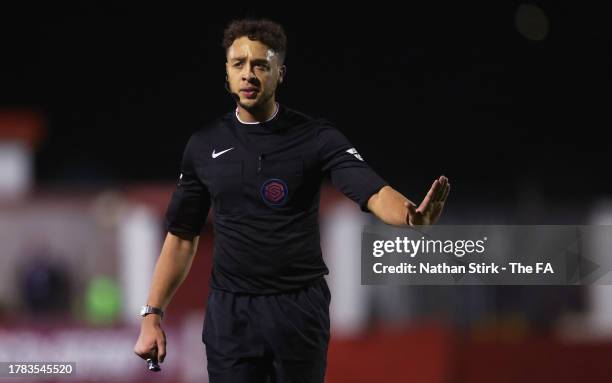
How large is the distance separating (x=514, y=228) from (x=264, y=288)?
1.58 meters

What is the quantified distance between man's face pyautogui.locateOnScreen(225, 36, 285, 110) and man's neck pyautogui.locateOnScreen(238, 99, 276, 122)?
0.02 metres

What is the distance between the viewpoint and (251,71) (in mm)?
3777

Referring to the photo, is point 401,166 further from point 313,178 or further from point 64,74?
point 313,178

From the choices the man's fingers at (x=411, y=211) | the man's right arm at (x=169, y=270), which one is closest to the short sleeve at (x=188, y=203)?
the man's right arm at (x=169, y=270)

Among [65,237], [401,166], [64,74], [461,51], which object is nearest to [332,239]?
[461,51]

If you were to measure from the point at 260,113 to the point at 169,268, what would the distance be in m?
0.71

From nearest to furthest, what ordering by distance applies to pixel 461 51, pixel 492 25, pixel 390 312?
pixel 492 25 → pixel 461 51 → pixel 390 312

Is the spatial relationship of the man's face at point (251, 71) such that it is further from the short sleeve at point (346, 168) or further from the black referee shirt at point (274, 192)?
the short sleeve at point (346, 168)

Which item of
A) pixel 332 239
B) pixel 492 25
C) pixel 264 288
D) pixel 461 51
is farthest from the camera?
pixel 332 239

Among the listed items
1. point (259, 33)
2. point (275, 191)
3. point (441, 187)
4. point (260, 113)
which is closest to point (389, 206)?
point (441, 187)

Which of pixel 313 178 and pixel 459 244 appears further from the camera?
pixel 459 244

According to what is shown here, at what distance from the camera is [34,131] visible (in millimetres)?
14227

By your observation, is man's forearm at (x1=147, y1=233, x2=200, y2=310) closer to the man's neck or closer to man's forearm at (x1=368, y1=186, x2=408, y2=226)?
the man's neck

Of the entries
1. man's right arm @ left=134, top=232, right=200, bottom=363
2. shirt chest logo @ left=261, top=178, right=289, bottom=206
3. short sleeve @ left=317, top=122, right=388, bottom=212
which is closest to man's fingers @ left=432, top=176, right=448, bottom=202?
short sleeve @ left=317, top=122, right=388, bottom=212
